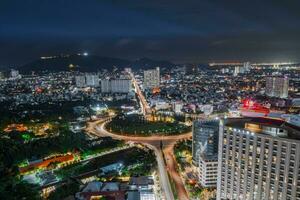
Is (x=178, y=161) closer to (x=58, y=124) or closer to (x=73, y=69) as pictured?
(x=58, y=124)

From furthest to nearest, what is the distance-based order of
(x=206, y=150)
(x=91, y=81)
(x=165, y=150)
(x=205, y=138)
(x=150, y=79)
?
(x=91, y=81), (x=150, y=79), (x=165, y=150), (x=205, y=138), (x=206, y=150)

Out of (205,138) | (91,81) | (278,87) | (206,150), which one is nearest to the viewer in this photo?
(206,150)

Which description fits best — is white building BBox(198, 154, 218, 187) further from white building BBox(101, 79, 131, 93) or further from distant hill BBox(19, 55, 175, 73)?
distant hill BBox(19, 55, 175, 73)

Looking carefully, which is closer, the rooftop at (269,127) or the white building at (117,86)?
the rooftop at (269,127)

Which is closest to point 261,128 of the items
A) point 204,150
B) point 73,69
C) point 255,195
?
point 255,195

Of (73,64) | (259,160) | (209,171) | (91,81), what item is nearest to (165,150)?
(209,171)

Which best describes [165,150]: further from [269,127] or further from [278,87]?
[278,87]

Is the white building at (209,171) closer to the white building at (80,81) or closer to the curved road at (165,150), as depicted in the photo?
the curved road at (165,150)

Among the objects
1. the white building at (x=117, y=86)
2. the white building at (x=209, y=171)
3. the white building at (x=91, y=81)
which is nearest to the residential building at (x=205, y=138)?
the white building at (x=209, y=171)
